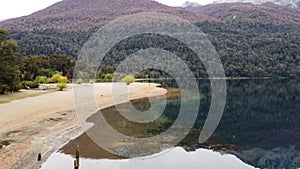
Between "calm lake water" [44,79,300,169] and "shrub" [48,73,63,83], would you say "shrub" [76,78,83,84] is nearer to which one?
"shrub" [48,73,63,83]

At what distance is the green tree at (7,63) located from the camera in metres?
39.8

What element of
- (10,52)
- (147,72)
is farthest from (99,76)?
(10,52)

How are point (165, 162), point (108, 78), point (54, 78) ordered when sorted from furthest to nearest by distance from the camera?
point (108, 78)
point (54, 78)
point (165, 162)

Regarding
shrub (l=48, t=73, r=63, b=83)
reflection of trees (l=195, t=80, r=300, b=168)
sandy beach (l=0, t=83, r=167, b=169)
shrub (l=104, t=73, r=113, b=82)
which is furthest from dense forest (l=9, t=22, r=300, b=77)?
sandy beach (l=0, t=83, r=167, b=169)

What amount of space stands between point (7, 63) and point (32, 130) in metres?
18.8

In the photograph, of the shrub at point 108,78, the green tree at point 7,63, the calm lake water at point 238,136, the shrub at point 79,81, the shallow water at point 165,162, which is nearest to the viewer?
the shallow water at point 165,162

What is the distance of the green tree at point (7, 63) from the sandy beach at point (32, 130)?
205 inches

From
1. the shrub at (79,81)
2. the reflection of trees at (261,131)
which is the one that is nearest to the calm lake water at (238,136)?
the reflection of trees at (261,131)

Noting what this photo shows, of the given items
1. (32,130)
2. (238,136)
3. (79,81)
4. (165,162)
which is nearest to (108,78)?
(79,81)

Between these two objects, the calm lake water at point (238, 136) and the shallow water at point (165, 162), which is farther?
the calm lake water at point (238, 136)

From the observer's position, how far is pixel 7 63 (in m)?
40.2

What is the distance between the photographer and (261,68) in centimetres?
13725

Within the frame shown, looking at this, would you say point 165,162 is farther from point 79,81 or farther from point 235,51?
point 235,51

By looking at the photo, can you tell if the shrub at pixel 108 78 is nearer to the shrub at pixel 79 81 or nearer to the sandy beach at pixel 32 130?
the shrub at pixel 79 81
